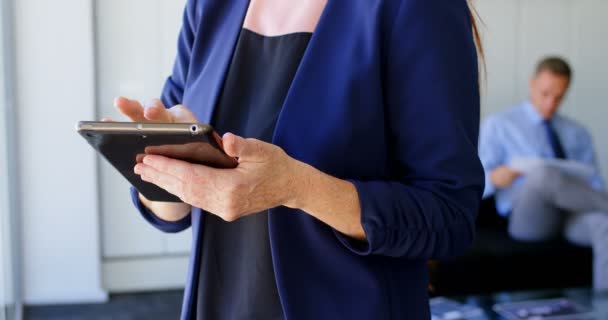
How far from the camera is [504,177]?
330 centimetres

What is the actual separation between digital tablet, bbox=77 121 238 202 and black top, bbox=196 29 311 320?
148 mm

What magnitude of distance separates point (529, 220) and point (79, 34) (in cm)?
237

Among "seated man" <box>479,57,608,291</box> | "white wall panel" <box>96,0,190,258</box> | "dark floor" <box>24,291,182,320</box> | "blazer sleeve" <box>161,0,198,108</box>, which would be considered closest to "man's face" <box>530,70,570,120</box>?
"seated man" <box>479,57,608,291</box>

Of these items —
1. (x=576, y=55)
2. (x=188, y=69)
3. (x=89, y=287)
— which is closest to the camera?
(x=188, y=69)

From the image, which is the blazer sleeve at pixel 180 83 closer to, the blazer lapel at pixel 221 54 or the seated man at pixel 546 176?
the blazer lapel at pixel 221 54

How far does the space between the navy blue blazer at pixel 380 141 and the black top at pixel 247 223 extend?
40 mm

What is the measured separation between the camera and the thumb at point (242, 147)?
23.4 inches

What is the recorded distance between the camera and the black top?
79 centimetres

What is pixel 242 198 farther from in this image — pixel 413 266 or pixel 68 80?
pixel 68 80

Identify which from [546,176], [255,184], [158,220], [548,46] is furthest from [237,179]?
[548,46]

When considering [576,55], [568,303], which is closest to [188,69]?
[568,303]

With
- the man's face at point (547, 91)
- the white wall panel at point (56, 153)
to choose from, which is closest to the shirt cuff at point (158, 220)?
the white wall panel at point (56, 153)

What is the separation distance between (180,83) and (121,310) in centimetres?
257

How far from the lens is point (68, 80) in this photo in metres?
3.28
